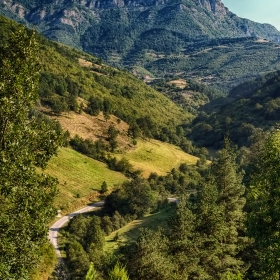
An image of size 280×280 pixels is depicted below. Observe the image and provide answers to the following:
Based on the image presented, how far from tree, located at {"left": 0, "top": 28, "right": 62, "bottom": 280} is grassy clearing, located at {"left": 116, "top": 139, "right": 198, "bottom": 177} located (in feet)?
341

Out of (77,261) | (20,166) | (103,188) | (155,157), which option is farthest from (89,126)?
(20,166)

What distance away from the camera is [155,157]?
13650cm

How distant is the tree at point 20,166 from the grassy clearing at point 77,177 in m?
75.3

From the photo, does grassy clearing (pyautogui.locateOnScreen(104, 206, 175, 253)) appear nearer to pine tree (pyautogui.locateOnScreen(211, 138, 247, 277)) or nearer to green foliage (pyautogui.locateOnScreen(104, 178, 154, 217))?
green foliage (pyautogui.locateOnScreen(104, 178, 154, 217))

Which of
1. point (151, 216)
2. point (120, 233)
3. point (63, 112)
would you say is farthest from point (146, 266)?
point (63, 112)

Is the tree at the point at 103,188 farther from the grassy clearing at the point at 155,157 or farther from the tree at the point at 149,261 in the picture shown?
the tree at the point at 149,261

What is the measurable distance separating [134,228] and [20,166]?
67.0 meters

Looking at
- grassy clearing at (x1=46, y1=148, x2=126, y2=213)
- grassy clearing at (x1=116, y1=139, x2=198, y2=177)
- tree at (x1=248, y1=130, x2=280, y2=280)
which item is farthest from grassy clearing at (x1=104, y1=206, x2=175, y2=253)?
tree at (x1=248, y1=130, x2=280, y2=280)

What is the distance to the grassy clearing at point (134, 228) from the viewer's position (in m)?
69.3

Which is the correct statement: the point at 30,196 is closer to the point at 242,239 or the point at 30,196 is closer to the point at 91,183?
the point at 242,239

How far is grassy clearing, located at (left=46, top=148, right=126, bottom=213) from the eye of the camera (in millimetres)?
91838

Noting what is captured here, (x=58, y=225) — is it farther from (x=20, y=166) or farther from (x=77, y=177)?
(x=20, y=166)

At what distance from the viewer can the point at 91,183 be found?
4038 inches

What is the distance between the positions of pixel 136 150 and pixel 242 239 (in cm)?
9280
